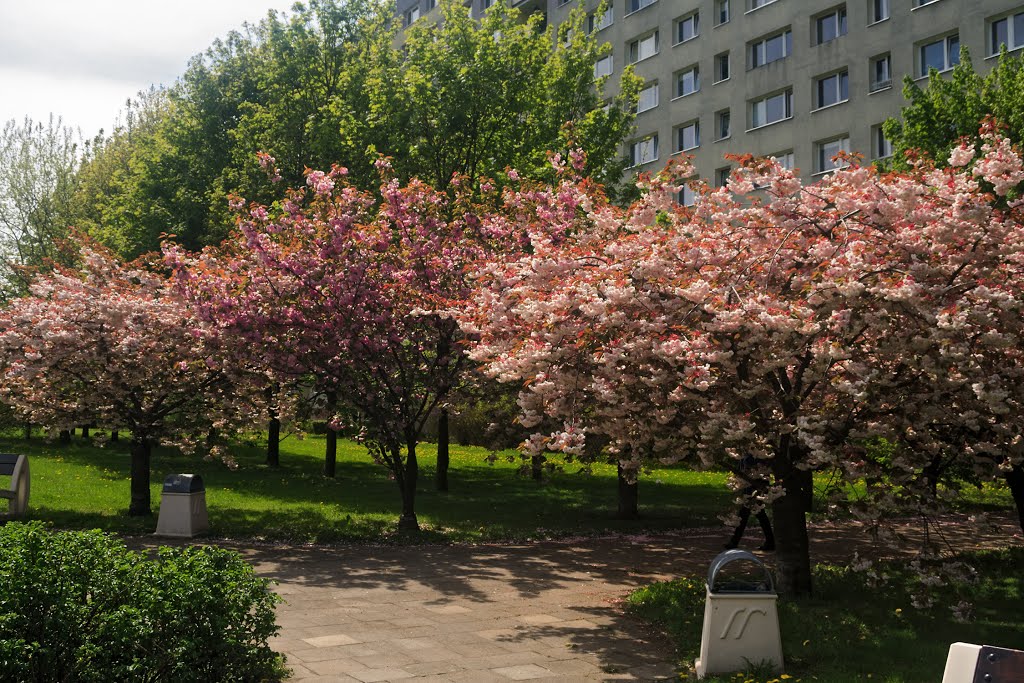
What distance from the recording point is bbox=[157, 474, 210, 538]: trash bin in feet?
49.4

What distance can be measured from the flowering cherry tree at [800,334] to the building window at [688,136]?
106ft

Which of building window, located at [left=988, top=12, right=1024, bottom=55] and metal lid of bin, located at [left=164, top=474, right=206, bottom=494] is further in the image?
building window, located at [left=988, top=12, right=1024, bottom=55]

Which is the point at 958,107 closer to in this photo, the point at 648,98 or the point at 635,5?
the point at 648,98

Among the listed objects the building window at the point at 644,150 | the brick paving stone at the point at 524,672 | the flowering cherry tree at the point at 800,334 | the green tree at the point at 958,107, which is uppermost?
the building window at the point at 644,150

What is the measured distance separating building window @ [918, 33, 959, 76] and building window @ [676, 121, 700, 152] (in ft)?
34.8

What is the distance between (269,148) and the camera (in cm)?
2933

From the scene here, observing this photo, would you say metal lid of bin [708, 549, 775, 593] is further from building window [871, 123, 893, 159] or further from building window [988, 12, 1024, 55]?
building window [871, 123, 893, 159]

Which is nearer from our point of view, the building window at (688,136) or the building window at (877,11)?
the building window at (877,11)

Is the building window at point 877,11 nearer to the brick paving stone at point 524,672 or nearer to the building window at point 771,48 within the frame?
the building window at point 771,48

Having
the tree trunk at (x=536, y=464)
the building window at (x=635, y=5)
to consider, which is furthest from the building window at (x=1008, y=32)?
the tree trunk at (x=536, y=464)

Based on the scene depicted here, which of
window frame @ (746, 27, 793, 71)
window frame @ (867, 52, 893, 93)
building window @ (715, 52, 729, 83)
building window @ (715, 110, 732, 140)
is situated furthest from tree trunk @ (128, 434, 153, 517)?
building window @ (715, 52, 729, 83)

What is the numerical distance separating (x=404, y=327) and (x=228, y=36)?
81.3 feet

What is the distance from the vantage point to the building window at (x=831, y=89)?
114ft

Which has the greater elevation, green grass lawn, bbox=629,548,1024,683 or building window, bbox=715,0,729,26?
building window, bbox=715,0,729,26
